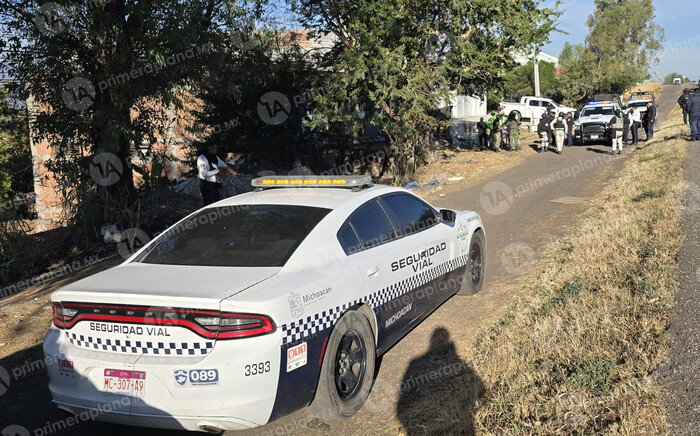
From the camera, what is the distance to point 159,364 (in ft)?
10.7

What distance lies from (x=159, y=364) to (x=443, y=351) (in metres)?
2.60

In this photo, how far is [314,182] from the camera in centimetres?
514

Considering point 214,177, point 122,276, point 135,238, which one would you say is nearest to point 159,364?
point 122,276

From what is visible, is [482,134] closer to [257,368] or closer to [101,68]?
[101,68]

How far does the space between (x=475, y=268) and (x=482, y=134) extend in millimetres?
18737

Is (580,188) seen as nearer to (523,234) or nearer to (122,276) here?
(523,234)

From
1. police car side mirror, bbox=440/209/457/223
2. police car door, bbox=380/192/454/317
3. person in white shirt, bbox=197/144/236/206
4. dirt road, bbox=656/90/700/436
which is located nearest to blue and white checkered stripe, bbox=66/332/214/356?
police car door, bbox=380/192/454/317

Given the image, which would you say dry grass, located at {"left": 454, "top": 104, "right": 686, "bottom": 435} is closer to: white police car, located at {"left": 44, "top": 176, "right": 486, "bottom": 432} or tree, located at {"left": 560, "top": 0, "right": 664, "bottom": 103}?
white police car, located at {"left": 44, "top": 176, "right": 486, "bottom": 432}

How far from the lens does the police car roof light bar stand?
5.00 m

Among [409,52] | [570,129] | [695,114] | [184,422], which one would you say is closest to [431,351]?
[184,422]

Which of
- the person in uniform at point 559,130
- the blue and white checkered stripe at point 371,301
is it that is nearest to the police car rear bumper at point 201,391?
the blue and white checkered stripe at point 371,301

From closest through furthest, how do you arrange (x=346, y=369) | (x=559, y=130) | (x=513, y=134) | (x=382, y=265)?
(x=346, y=369) → (x=382, y=265) → (x=559, y=130) → (x=513, y=134)

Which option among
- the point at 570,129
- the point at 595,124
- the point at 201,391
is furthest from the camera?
the point at 570,129

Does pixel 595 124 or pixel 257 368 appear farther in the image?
pixel 595 124
